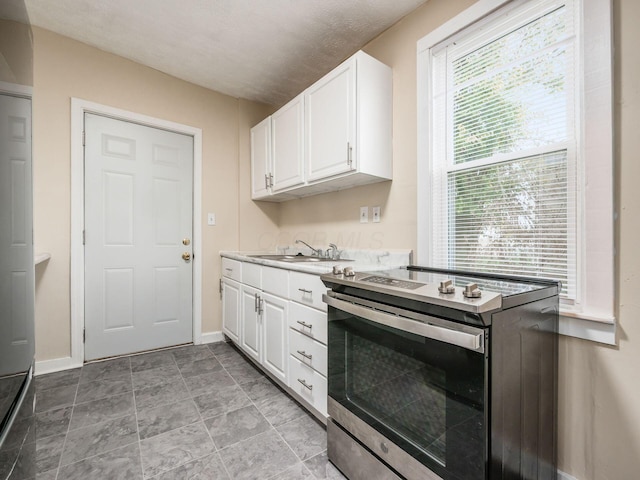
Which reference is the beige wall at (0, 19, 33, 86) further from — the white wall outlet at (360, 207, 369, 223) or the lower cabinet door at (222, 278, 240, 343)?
the lower cabinet door at (222, 278, 240, 343)

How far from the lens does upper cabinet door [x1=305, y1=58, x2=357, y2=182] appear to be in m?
1.91

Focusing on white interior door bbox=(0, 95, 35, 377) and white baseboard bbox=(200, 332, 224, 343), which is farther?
white baseboard bbox=(200, 332, 224, 343)

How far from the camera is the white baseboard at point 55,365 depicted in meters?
2.28

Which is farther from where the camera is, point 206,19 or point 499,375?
point 206,19

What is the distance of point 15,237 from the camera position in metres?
0.56

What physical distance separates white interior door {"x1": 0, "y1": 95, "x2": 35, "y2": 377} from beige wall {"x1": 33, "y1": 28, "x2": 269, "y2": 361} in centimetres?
215

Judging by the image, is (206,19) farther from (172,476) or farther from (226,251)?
(172,476)

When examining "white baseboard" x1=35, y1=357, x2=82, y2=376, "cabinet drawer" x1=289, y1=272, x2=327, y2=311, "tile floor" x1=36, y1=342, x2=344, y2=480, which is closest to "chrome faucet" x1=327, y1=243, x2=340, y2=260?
"cabinet drawer" x1=289, y1=272, x2=327, y2=311

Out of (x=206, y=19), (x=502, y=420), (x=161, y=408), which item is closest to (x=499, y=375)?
(x=502, y=420)

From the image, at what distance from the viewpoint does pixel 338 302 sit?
1316 mm

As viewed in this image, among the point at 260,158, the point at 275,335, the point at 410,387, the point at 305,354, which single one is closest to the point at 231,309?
the point at 275,335

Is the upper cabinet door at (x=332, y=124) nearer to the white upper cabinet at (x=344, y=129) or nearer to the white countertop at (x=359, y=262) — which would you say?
the white upper cabinet at (x=344, y=129)

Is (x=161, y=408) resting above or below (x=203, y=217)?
below

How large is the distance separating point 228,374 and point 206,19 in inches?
99.2
